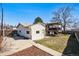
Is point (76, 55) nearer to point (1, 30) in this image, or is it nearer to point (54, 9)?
point (54, 9)

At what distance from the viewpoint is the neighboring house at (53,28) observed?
6695mm

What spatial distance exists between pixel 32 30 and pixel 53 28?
32 centimetres

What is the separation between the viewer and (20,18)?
670 centimetres

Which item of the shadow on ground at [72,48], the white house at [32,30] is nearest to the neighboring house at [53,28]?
the white house at [32,30]

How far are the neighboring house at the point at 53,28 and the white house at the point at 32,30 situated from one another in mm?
76

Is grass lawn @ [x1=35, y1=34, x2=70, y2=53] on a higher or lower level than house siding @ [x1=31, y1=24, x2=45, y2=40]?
lower

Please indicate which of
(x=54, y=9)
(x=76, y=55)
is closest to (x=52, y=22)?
(x=54, y=9)

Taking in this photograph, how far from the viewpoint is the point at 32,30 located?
6742mm

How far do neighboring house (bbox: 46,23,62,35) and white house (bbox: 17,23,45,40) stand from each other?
0.08 metres

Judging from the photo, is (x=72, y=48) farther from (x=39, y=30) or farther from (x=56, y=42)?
(x=39, y=30)

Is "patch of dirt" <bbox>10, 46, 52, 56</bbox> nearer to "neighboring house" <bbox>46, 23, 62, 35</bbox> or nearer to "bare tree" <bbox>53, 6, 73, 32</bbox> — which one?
"neighboring house" <bbox>46, 23, 62, 35</bbox>

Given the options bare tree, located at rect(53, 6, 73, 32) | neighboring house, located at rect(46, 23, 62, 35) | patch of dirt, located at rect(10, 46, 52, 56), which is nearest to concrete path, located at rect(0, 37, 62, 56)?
patch of dirt, located at rect(10, 46, 52, 56)

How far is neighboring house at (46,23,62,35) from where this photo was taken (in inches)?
264

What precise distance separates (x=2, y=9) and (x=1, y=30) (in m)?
0.32
